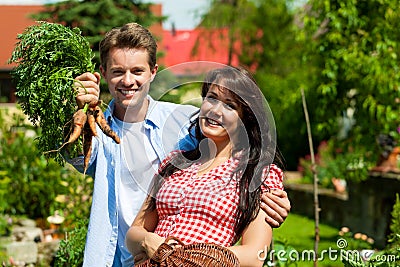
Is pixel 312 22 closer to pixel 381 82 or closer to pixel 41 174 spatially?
pixel 381 82

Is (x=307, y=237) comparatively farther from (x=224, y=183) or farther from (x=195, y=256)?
(x=195, y=256)

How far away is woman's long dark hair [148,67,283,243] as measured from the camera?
8.19 ft

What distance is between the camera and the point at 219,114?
2.53 meters

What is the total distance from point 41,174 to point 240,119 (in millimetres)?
4299

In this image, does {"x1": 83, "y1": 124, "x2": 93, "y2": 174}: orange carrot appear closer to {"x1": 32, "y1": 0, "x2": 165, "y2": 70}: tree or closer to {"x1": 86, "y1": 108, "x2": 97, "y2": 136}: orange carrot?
{"x1": 86, "y1": 108, "x2": 97, "y2": 136}: orange carrot

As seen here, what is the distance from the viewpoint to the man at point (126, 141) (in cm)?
287

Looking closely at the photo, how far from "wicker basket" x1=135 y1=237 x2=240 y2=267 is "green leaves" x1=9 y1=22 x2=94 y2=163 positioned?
65 cm

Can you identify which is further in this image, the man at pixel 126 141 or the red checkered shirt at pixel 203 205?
the man at pixel 126 141

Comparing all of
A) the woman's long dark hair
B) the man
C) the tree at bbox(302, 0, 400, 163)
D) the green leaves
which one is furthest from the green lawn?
the green leaves

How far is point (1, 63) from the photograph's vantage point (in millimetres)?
20484

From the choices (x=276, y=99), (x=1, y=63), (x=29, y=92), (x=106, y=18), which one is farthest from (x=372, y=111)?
(x=1, y=63)

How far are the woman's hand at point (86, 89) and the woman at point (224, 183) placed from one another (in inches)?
15.3

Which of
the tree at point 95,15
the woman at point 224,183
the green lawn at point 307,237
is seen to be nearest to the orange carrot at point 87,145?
the woman at point 224,183

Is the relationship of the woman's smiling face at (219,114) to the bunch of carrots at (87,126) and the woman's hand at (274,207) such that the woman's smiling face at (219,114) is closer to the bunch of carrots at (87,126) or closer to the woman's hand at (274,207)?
the woman's hand at (274,207)
